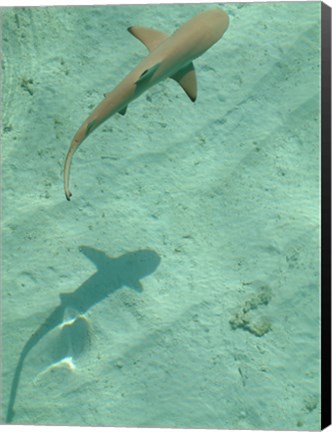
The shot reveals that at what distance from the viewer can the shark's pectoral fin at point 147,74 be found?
3.64 meters

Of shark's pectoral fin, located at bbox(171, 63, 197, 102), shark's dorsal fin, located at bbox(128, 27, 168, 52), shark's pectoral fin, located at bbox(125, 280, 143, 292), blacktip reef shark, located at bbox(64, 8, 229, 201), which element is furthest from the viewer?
shark's pectoral fin, located at bbox(125, 280, 143, 292)

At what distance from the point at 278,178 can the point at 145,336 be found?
56.3 inches

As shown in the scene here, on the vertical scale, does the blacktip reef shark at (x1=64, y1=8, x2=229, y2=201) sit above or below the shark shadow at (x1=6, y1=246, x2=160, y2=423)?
above

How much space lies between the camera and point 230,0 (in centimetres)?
447

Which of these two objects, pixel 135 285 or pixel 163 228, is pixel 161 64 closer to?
pixel 163 228

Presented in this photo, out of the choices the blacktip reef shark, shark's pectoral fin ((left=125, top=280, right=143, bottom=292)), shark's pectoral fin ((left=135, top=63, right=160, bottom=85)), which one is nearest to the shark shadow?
shark's pectoral fin ((left=125, top=280, right=143, bottom=292))

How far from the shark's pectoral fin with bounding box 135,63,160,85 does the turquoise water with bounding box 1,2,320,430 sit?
1.07 m

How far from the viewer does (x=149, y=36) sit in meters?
4.34

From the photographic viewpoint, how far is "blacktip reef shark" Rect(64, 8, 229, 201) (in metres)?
3.59

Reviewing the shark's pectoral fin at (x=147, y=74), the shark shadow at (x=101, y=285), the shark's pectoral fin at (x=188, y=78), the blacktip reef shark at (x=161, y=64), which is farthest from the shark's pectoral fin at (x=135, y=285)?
the shark's pectoral fin at (x=147, y=74)

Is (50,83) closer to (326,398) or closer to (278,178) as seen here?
(278,178)

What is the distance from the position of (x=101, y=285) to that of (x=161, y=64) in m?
1.67

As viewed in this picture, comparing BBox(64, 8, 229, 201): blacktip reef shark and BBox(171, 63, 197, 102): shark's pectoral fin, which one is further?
BBox(171, 63, 197, 102): shark's pectoral fin

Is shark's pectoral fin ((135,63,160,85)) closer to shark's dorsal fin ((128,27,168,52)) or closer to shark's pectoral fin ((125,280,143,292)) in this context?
shark's dorsal fin ((128,27,168,52))
